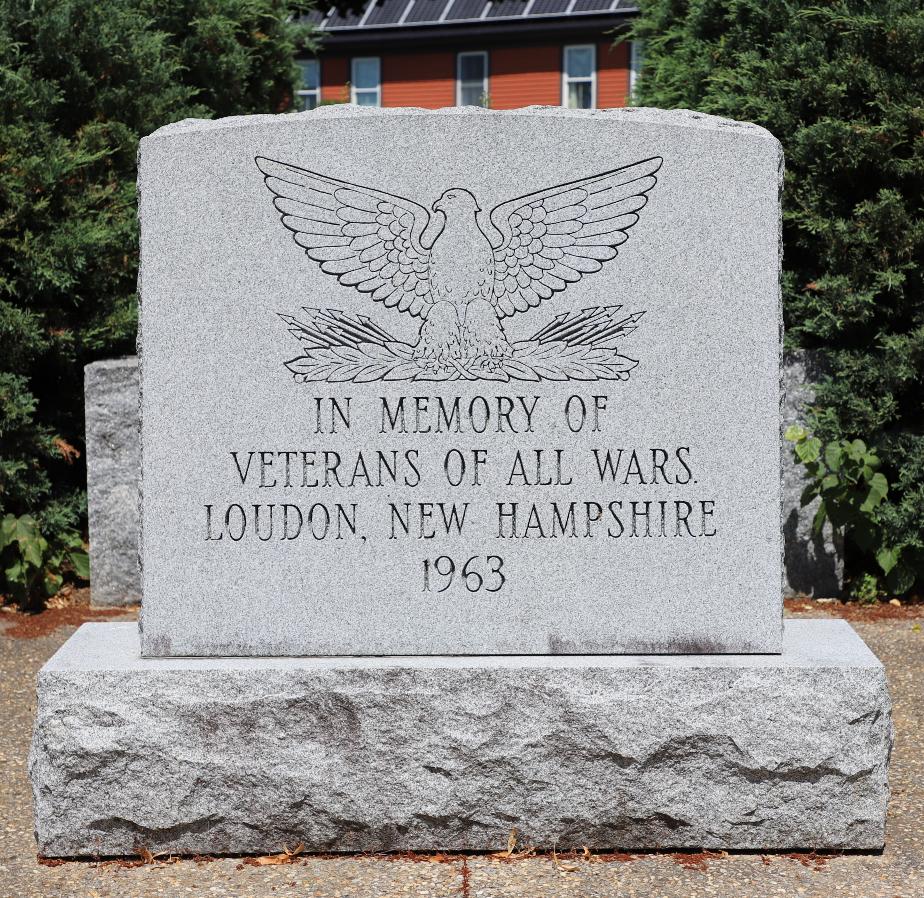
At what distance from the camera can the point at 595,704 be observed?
3504 mm

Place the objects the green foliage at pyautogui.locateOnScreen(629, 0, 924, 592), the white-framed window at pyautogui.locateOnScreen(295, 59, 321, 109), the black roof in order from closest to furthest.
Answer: the green foliage at pyautogui.locateOnScreen(629, 0, 924, 592)
the black roof
the white-framed window at pyautogui.locateOnScreen(295, 59, 321, 109)

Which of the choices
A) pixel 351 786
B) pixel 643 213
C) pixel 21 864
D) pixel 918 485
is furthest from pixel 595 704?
pixel 918 485

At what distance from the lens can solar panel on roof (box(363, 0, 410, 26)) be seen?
25.0 meters

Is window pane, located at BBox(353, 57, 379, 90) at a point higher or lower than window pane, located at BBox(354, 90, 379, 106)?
higher

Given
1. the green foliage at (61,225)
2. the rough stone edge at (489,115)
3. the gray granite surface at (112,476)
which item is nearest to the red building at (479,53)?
the green foliage at (61,225)

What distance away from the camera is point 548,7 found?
2416cm

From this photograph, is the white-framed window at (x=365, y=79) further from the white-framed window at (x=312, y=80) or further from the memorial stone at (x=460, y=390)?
the memorial stone at (x=460, y=390)

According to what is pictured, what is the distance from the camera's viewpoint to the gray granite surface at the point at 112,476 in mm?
6258

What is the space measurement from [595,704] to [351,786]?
739 mm

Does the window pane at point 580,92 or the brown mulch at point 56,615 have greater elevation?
the window pane at point 580,92

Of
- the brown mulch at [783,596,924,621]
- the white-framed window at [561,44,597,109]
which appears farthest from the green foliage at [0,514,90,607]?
the white-framed window at [561,44,597,109]

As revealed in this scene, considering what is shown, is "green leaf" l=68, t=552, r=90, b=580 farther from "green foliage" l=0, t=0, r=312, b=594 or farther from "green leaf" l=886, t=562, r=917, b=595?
"green leaf" l=886, t=562, r=917, b=595

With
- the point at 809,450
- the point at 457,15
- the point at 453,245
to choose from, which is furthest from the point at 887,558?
the point at 457,15

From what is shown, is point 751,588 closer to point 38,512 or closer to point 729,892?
point 729,892
